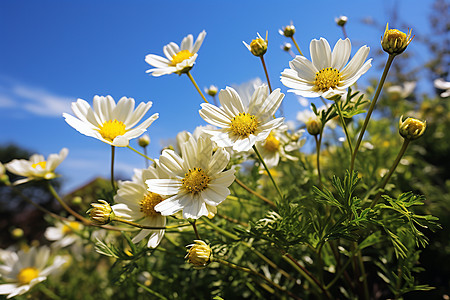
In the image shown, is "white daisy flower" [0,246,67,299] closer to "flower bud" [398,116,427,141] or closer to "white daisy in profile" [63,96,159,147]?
"white daisy in profile" [63,96,159,147]

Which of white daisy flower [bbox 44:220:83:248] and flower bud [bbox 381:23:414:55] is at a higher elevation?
flower bud [bbox 381:23:414:55]

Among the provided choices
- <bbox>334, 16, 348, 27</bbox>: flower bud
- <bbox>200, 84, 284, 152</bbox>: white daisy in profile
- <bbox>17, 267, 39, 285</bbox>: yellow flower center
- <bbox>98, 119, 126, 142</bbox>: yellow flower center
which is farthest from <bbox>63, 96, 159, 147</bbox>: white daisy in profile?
<bbox>17, 267, 39, 285</bbox>: yellow flower center

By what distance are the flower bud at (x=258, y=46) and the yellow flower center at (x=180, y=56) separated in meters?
0.16

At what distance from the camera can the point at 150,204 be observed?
51cm

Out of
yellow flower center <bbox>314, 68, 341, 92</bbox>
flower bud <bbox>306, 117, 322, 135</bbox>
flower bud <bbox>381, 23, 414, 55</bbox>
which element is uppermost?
flower bud <bbox>381, 23, 414, 55</bbox>

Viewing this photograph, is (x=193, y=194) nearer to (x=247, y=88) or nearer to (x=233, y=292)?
(x=247, y=88)

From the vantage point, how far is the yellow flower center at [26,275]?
0.89 meters

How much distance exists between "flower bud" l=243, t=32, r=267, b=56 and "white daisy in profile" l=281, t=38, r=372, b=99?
0.18 feet

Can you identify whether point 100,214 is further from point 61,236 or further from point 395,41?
point 61,236

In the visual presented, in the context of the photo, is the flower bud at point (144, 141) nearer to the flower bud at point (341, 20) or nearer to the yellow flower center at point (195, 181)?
the yellow flower center at point (195, 181)

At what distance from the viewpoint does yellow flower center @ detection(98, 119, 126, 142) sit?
52 cm

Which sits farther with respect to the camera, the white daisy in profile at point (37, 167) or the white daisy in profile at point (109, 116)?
the white daisy in profile at point (37, 167)

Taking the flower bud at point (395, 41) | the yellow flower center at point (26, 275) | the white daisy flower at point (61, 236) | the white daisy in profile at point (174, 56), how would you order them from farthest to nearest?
the white daisy flower at point (61, 236)
the yellow flower center at point (26, 275)
the white daisy in profile at point (174, 56)
the flower bud at point (395, 41)

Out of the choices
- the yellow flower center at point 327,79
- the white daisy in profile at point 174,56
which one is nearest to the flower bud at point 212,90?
the white daisy in profile at point 174,56
